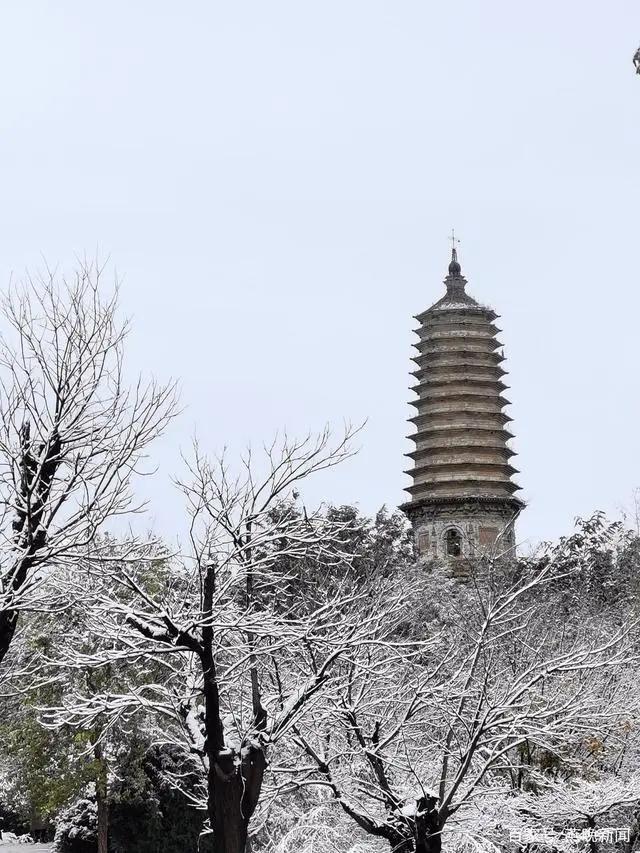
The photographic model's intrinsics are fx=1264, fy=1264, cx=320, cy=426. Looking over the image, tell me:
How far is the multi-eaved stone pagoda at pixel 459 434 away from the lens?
5619 cm

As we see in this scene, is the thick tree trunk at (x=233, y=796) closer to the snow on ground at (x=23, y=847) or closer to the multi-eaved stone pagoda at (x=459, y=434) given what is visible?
the snow on ground at (x=23, y=847)

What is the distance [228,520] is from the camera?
40.1 feet

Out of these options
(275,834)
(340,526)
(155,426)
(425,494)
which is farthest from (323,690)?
(425,494)

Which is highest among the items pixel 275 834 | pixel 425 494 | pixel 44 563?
pixel 425 494

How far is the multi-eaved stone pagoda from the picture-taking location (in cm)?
5619

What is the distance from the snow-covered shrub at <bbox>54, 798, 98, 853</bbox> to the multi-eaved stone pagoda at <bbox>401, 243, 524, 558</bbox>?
25518 mm

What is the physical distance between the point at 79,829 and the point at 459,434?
3154 cm

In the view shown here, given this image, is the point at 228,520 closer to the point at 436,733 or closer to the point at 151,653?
the point at 151,653

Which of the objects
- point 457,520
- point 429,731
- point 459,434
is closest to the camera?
point 429,731

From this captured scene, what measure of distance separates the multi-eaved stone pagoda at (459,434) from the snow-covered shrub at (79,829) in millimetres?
25518

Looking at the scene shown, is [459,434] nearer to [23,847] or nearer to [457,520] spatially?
[457,520]

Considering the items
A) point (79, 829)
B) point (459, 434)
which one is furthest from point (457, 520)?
point (79, 829)

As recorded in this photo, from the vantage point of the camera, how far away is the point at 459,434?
58.3 meters

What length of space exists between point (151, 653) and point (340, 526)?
2153 millimetres
